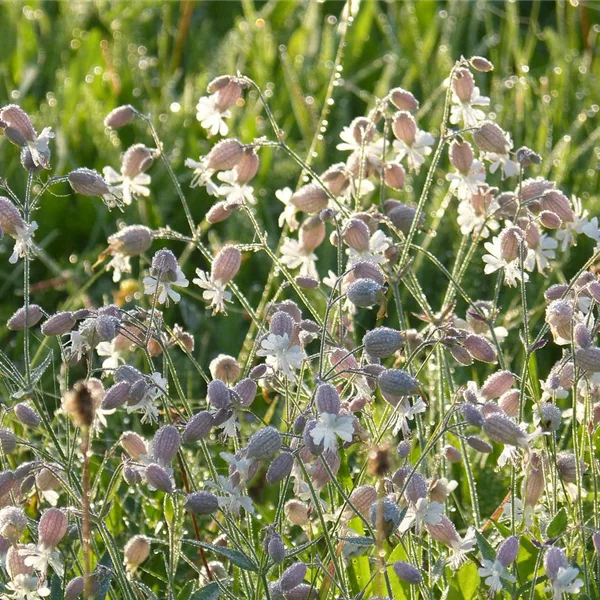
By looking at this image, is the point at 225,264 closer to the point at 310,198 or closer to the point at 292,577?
the point at 310,198

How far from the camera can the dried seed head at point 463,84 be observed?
183 centimetres

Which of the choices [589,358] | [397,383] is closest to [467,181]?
[589,358]

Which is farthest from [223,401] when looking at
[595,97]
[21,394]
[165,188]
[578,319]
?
[595,97]

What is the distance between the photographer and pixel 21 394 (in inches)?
57.0

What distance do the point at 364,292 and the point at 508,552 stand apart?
14.6 inches

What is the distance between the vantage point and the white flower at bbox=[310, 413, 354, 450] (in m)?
1.28

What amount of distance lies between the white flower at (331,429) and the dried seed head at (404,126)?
0.69m

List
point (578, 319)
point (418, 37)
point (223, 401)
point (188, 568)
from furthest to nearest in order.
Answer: point (418, 37) → point (188, 568) → point (578, 319) → point (223, 401)

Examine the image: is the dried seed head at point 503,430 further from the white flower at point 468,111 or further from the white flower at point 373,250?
the white flower at point 468,111

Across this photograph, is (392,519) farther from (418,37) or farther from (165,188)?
(418,37)

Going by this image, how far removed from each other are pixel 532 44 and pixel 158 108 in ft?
4.38

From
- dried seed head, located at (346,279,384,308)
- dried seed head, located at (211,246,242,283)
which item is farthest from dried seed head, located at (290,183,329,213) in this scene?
dried seed head, located at (346,279,384,308)

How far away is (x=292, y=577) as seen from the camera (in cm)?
141

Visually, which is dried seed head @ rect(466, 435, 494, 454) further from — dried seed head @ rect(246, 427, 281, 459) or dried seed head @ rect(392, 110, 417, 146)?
dried seed head @ rect(392, 110, 417, 146)
